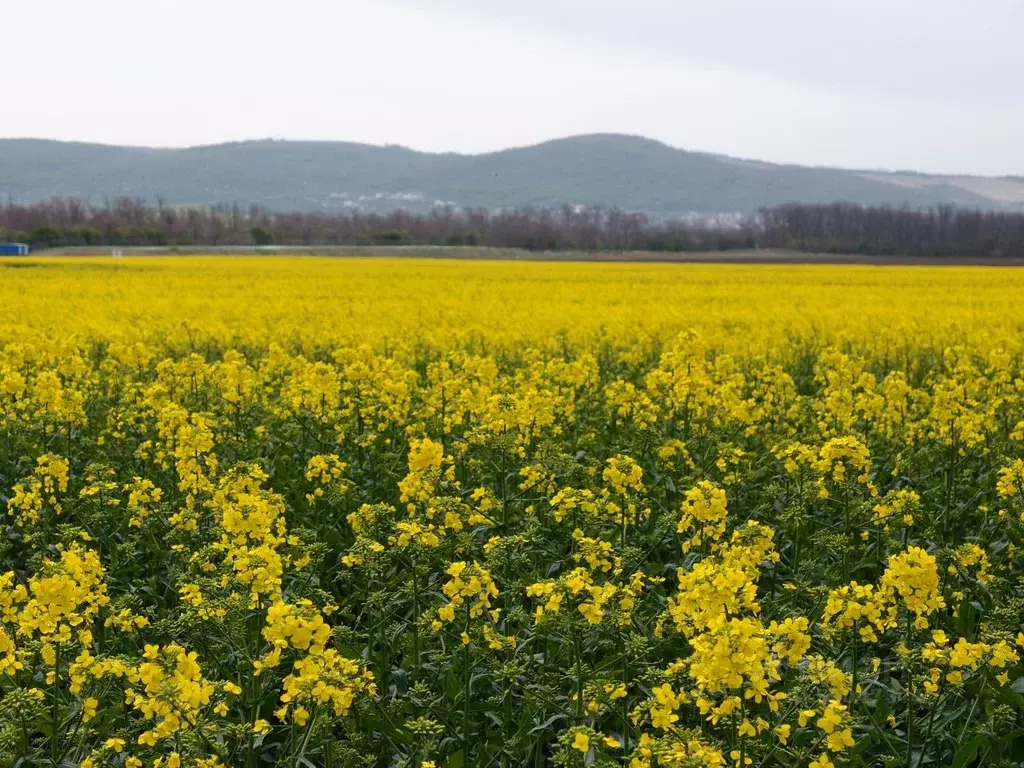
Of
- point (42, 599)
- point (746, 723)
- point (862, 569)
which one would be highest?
point (42, 599)

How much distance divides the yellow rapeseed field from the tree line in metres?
84.9

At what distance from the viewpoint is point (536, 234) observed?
112m

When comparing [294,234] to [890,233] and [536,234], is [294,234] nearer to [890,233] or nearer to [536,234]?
[536,234]

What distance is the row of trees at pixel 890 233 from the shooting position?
9281cm

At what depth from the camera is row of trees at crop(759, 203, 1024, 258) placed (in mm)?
92812

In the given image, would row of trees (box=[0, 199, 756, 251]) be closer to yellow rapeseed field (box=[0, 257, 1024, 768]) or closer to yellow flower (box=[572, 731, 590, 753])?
yellow rapeseed field (box=[0, 257, 1024, 768])

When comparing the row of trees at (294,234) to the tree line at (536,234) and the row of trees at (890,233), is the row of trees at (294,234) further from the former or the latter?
the row of trees at (890,233)

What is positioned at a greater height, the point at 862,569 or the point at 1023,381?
the point at 1023,381

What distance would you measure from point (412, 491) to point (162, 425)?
10.3 feet

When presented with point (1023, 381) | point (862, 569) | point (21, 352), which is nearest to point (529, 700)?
point (862, 569)

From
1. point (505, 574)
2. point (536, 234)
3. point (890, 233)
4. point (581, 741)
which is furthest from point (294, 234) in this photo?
point (581, 741)

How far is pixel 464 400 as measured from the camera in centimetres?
888

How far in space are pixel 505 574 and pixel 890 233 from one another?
142 m

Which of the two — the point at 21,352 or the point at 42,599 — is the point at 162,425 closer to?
the point at 42,599
